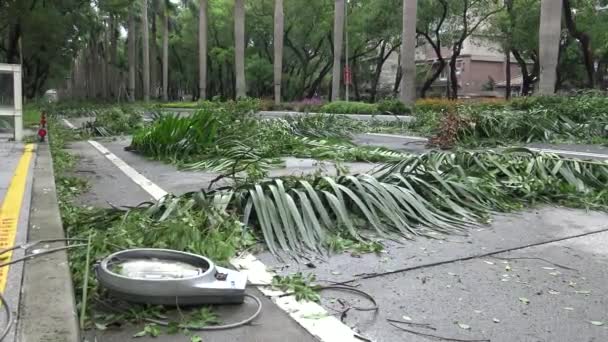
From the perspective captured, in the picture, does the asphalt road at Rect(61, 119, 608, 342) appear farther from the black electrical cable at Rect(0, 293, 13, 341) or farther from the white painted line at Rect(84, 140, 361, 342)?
the black electrical cable at Rect(0, 293, 13, 341)

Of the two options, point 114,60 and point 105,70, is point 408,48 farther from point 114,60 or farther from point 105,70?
point 105,70

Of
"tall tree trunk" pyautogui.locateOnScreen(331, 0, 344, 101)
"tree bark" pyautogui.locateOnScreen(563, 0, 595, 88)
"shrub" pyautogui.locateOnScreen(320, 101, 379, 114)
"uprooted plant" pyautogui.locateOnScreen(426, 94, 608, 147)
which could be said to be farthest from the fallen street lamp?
"tall tree trunk" pyautogui.locateOnScreen(331, 0, 344, 101)

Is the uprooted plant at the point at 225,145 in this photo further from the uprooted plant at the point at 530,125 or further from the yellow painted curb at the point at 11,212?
the uprooted plant at the point at 530,125

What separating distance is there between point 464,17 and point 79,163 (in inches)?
1258

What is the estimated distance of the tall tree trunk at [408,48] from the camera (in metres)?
24.9

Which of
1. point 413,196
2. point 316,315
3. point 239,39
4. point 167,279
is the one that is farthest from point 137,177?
point 239,39

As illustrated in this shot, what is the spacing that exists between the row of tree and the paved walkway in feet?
53.9

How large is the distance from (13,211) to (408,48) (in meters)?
21.5

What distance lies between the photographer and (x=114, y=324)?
11.3 ft

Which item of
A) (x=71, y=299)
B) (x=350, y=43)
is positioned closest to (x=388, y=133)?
(x=71, y=299)

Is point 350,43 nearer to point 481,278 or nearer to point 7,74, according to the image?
point 7,74

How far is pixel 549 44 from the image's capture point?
2027 cm

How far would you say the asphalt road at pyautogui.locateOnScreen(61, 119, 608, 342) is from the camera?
11.4ft

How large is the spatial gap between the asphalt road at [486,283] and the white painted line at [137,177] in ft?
10.2
